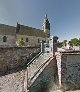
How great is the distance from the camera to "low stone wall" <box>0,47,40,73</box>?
20891 mm

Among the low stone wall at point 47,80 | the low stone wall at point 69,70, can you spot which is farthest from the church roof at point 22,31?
the low stone wall at point 69,70

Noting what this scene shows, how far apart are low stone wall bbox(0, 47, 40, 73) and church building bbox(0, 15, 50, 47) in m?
13.9

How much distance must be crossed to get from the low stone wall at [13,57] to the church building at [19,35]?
13912 millimetres

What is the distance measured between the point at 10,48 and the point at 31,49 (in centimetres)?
408

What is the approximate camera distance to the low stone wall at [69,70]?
12938 mm

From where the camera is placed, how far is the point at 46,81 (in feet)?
43.7

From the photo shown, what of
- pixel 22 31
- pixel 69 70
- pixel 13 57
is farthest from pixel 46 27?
pixel 69 70

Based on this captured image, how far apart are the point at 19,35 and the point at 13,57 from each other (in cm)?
2290

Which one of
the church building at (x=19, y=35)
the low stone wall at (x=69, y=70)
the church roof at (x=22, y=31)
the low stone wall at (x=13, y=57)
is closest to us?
the low stone wall at (x=69, y=70)

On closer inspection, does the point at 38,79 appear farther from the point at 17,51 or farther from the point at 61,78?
the point at 17,51

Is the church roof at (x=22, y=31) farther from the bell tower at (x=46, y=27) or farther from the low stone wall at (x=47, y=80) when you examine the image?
the low stone wall at (x=47, y=80)

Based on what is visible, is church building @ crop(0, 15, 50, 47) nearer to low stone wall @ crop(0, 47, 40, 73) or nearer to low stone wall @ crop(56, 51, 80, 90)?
low stone wall @ crop(0, 47, 40, 73)

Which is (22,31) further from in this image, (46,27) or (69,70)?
(69,70)

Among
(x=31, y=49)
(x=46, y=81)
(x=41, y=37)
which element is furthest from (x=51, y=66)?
(x=41, y=37)
